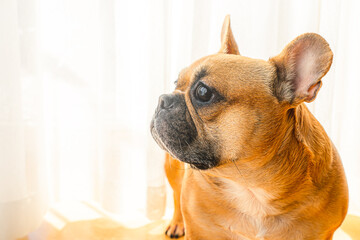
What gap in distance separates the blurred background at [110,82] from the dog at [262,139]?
20.6 inches

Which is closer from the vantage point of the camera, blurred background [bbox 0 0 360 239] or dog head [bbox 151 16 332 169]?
dog head [bbox 151 16 332 169]

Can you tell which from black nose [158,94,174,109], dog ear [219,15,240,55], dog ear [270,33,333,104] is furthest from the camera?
dog ear [219,15,240,55]

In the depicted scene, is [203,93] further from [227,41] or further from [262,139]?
[227,41]

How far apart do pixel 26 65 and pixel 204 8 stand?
75 centimetres

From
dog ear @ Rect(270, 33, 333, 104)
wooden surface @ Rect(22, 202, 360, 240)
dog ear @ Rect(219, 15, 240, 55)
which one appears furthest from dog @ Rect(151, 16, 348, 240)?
wooden surface @ Rect(22, 202, 360, 240)

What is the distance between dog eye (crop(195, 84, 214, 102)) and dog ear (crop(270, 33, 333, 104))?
0.54ft

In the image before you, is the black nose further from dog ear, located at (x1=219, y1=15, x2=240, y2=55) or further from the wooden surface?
the wooden surface

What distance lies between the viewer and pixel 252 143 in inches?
35.4

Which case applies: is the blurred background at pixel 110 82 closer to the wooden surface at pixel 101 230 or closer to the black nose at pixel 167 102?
the wooden surface at pixel 101 230

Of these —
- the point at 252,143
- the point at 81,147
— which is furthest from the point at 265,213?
the point at 81,147

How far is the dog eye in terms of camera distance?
2.98ft

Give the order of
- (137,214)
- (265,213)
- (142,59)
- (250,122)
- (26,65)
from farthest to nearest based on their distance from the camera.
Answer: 1. (137,214)
2. (142,59)
3. (26,65)
4. (265,213)
5. (250,122)

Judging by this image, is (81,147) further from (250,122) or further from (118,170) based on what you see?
(250,122)

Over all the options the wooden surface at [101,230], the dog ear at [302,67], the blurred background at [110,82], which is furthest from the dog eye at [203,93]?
the wooden surface at [101,230]
